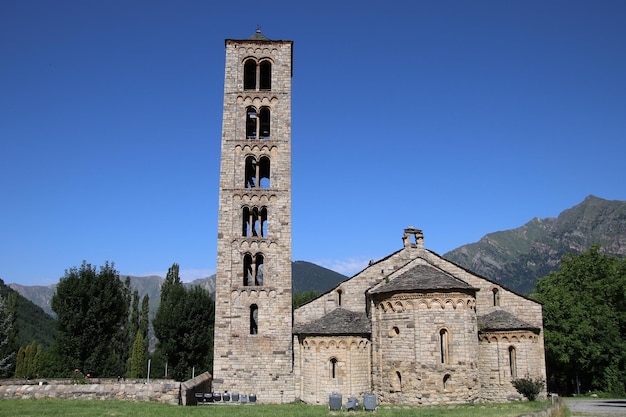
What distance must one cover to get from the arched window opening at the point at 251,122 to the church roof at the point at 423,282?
40.9ft

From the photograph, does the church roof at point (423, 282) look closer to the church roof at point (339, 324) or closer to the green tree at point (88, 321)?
the church roof at point (339, 324)

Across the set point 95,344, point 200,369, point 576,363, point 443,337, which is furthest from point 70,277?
point 576,363

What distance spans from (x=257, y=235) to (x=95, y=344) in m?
21.7

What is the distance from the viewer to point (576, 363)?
35906 millimetres

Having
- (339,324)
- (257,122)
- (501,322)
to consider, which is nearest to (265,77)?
(257,122)

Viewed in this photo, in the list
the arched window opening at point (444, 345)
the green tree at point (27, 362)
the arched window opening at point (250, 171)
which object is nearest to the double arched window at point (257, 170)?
the arched window opening at point (250, 171)

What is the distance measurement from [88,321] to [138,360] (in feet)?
30.1

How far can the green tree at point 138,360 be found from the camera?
156ft

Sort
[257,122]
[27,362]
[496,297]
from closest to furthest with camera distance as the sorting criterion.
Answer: [496,297] → [257,122] → [27,362]

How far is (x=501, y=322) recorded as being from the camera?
27.0 meters

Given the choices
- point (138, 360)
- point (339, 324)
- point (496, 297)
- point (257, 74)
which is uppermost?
point (257, 74)

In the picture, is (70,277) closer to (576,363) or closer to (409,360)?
(409,360)

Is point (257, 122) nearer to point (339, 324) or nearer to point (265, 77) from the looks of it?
point (265, 77)

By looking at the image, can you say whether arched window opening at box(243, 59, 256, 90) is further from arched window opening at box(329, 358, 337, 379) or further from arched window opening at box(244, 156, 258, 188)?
arched window opening at box(329, 358, 337, 379)
